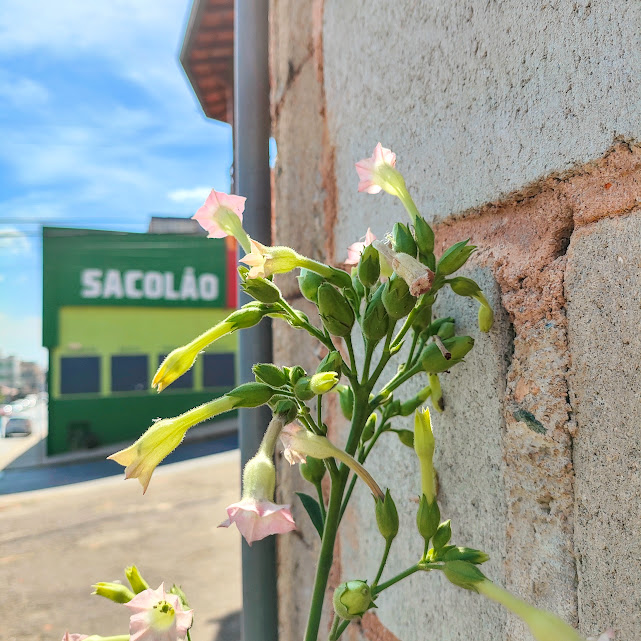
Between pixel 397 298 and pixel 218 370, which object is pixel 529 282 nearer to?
pixel 397 298

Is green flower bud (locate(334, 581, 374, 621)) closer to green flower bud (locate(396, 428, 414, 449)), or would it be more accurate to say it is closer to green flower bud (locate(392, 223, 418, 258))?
green flower bud (locate(396, 428, 414, 449))

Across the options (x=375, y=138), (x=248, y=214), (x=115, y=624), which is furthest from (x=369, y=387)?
(x=115, y=624)

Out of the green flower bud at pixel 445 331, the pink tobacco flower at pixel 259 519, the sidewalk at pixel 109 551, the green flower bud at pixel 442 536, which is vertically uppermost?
the green flower bud at pixel 445 331

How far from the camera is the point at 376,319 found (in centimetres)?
59

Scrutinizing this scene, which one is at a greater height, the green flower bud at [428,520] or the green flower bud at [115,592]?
the green flower bud at [428,520]

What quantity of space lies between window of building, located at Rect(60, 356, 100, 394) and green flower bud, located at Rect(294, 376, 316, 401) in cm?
984

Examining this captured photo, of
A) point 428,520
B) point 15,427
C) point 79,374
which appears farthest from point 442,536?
point 15,427

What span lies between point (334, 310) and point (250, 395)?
0.40 feet

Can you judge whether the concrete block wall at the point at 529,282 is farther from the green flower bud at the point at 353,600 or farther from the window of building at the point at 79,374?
the window of building at the point at 79,374

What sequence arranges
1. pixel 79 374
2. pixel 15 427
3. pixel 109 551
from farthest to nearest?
pixel 15 427 → pixel 79 374 → pixel 109 551

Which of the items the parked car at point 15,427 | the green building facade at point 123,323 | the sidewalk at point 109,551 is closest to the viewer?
the sidewalk at point 109,551

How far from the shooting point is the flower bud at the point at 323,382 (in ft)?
1.79

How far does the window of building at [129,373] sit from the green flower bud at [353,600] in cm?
999

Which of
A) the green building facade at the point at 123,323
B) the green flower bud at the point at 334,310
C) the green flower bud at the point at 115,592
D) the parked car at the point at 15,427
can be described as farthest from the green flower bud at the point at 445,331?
the parked car at the point at 15,427
